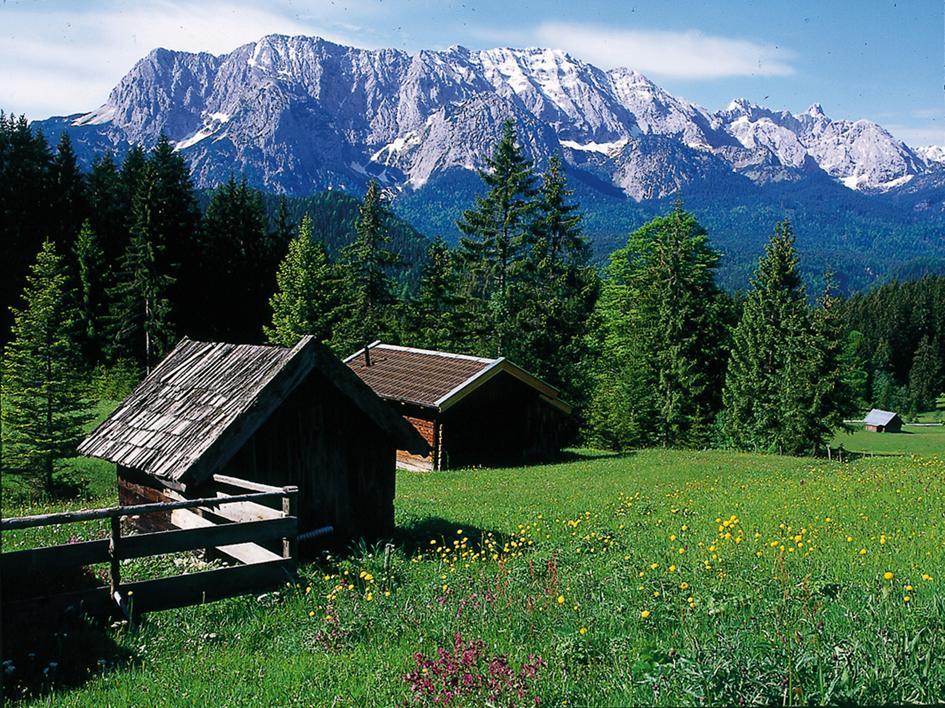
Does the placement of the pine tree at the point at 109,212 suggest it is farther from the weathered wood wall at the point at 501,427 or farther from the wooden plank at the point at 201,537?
the wooden plank at the point at 201,537

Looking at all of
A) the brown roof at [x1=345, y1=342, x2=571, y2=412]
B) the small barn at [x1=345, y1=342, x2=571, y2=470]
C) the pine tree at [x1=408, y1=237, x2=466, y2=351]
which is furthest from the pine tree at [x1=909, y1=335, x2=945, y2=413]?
the brown roof at [x1=345, y1=342, x2=571, y2=412]

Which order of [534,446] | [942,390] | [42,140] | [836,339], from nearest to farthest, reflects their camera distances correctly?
1. [534,446]
2. [836,339]
3. [42,140]
4. [942,390]

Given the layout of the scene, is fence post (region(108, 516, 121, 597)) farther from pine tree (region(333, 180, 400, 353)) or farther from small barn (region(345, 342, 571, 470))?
pine tree (region(333, 180, 400, 353))

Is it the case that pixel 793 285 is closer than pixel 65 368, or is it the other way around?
pixel 65 368

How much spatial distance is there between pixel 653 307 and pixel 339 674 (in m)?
49.6

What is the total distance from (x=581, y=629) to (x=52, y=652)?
4988 millimetres

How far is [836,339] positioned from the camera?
4866 cm

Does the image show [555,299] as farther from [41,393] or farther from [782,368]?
[41,393]

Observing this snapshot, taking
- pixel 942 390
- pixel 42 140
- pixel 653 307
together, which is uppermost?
pixel 42 140

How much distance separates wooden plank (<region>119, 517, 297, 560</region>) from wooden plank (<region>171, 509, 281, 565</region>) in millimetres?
179

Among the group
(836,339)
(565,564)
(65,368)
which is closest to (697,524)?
(565,564)

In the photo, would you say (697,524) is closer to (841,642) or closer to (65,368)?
(841,642)

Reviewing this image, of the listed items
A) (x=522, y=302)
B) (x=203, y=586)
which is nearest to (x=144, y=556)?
(x=203, y=586)

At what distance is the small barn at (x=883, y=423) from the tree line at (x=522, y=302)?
186 ft
